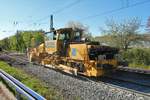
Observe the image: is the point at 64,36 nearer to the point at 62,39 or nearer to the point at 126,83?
the point at 62,39

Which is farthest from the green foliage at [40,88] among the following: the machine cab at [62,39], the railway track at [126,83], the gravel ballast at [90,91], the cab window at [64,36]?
the cab window at [64,36]

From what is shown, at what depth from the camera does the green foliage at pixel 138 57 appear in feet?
74.8

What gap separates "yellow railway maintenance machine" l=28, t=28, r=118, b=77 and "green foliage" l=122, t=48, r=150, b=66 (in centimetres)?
782

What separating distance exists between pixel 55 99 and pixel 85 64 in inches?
226

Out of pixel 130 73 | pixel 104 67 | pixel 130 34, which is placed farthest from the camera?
pixel 130 34

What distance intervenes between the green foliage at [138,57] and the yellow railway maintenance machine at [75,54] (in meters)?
7.82

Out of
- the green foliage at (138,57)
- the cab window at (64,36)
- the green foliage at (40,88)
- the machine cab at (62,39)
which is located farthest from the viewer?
the green foliage at (138,57)

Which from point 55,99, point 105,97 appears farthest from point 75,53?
point 55,99

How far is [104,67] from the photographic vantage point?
538 inches

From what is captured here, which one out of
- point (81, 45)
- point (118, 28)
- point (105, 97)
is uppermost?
point (118, 28)

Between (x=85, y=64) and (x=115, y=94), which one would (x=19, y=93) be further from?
(x=85, y=64)

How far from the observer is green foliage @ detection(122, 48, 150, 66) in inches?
898

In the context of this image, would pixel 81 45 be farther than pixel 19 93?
Yes

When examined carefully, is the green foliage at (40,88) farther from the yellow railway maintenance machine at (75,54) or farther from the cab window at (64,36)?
the cab window at (64,36)
